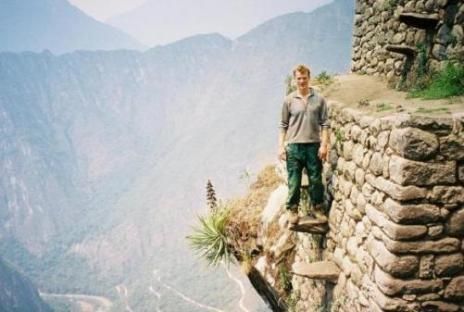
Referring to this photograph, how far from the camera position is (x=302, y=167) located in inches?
231

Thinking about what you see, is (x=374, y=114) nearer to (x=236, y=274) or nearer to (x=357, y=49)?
(x=357, y=49)

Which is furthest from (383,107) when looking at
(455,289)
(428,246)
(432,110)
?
(455,289)

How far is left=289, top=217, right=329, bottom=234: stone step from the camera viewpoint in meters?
6.09

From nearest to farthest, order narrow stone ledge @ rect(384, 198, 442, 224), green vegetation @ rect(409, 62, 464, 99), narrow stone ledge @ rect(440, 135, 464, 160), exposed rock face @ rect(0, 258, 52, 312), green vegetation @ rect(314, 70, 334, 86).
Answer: narrow stone ledge @ rect(440, 135, 464, 160) → narrow stone ledge @ rect(384, 198, 442, 224) → green vegetation @ rect(409, 62, 464, 99) → green vegetation @ rect(314, 70, 334, 86) → exposed rock face @ rect(0, 258, 52, 312)

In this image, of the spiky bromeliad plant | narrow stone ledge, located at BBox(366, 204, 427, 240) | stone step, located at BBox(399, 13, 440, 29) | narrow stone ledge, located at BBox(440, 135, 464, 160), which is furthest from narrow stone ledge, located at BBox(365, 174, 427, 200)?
the spiky bromeliad plant

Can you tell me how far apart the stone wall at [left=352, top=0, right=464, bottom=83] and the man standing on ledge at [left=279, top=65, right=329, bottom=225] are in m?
1.53

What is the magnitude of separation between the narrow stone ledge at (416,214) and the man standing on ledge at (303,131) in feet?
5.15

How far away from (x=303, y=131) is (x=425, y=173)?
192 cm

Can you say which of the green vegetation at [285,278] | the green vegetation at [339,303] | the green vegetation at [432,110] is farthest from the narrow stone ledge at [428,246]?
Result: the green vegetation at [285,278]

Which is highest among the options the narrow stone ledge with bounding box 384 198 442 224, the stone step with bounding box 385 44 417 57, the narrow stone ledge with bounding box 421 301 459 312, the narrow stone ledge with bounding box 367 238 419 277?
the stone step with bounding box 385 44 417 57

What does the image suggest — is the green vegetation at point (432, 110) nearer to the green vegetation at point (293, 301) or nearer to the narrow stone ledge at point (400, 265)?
the narrow stone ledge at point (400, 265)

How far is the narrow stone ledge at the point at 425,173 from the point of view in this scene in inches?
154

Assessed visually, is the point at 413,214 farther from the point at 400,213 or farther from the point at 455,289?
the point at 455,289

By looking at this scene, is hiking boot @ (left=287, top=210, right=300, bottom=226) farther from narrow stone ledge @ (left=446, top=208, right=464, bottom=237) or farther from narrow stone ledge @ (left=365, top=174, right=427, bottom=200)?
narrow stone ledge @ (left=446, top=208, right=464, bottom=237)
